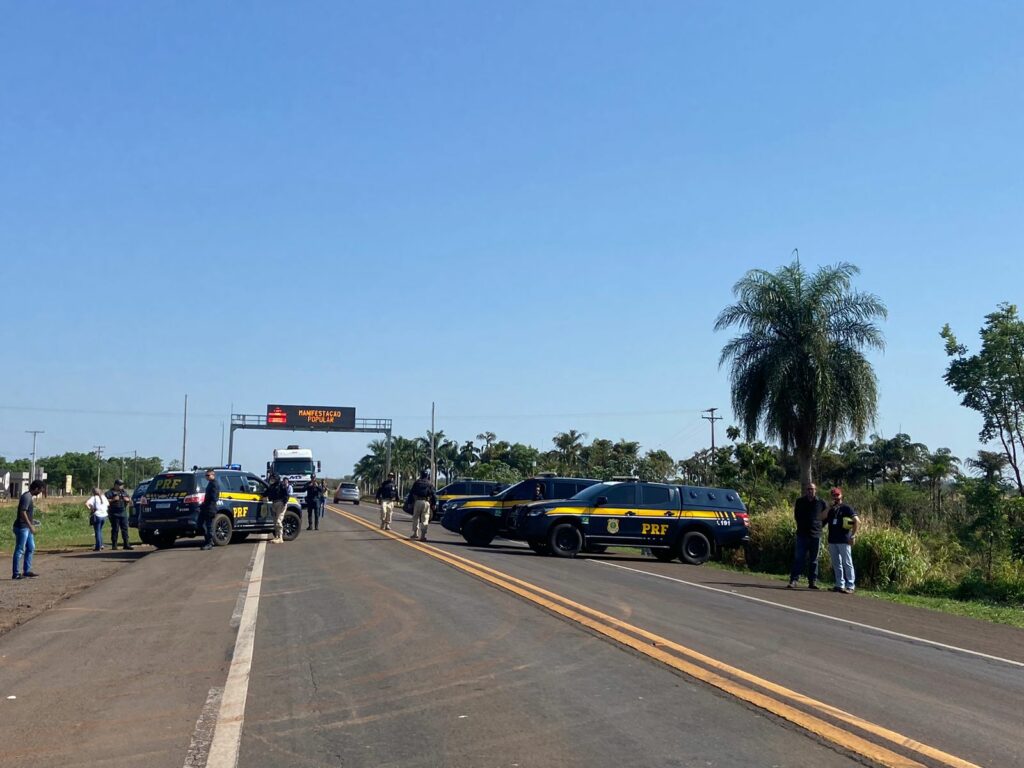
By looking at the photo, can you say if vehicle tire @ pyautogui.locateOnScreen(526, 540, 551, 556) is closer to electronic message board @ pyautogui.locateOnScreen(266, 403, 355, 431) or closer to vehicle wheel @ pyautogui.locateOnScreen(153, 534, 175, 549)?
vehicle wheel @ pyautogui.locateOnScreen(153, 534, 175, 549)

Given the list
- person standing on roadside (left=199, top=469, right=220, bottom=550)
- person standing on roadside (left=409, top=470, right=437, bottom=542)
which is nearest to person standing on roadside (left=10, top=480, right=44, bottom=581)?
person standing on roadside (left=199, top=469, right=220, bottom=550)

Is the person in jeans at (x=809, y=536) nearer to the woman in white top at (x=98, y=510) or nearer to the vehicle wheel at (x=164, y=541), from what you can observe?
the vehicle wheel at (x=164, y=541)

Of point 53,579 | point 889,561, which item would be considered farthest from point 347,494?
point 889,561

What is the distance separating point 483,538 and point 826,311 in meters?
11.3

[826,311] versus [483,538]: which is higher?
[826,311]

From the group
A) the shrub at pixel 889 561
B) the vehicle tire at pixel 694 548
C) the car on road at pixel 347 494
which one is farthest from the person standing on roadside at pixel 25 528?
the car on road at pixel 347 494

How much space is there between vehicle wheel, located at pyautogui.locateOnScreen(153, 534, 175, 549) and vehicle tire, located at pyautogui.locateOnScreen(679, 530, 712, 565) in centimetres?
1230

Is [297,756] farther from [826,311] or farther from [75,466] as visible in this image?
[75,466]

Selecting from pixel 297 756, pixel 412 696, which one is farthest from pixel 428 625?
pixel 297 756

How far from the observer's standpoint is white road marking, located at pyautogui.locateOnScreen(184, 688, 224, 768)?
6.02m

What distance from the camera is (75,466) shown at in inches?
6029

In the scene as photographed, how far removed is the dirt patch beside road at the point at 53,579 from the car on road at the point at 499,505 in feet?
25.8

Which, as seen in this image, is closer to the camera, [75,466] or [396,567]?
[396,567]

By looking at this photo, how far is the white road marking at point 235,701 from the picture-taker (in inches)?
241
